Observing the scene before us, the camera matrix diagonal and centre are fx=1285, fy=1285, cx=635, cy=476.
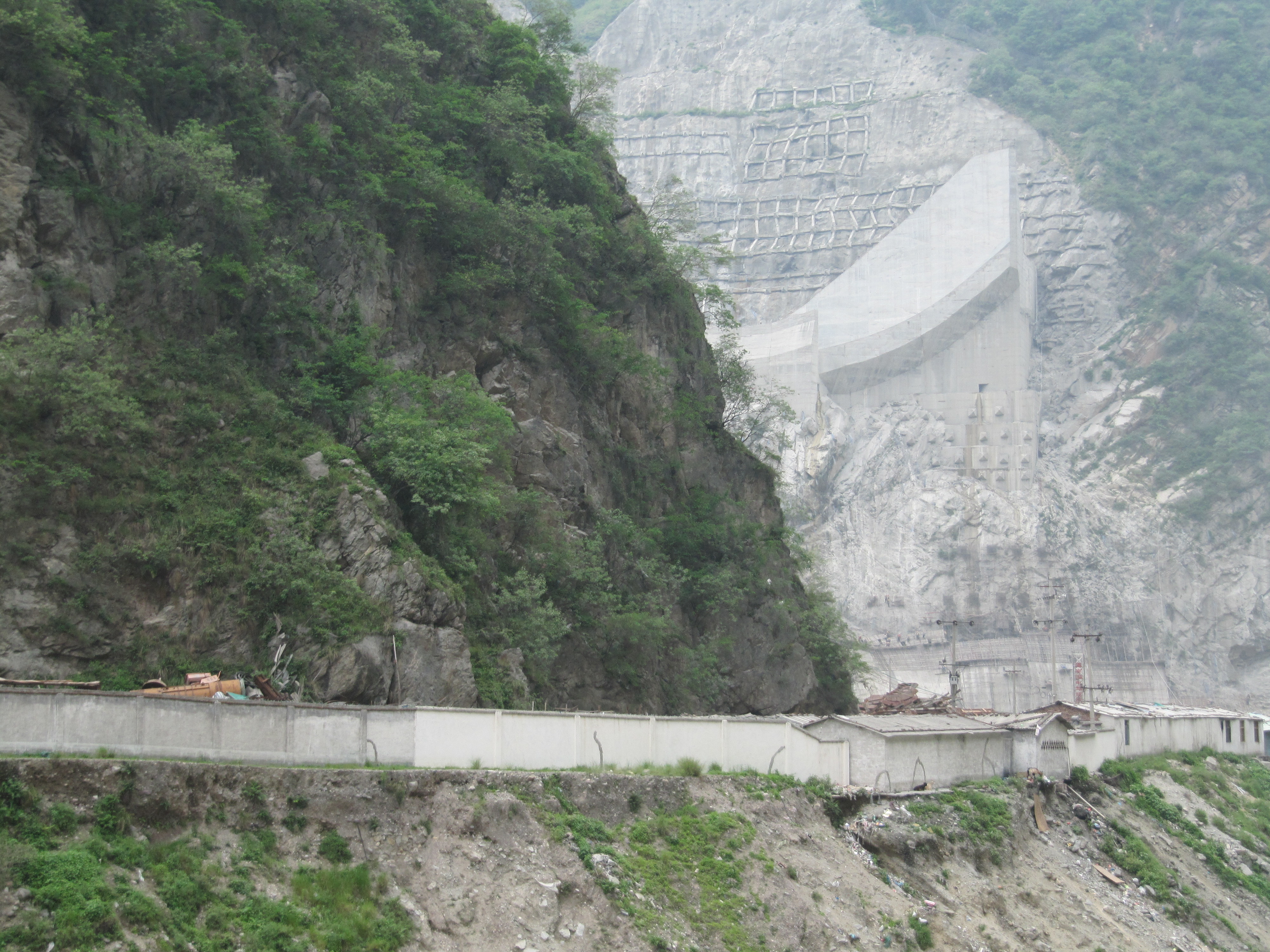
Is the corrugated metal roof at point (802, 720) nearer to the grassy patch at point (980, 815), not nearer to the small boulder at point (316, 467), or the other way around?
the grassy patch at point (980, 815)

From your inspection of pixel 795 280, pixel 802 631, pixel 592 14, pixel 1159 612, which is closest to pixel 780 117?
pixel 795 280

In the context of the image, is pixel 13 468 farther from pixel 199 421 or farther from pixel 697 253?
pixel 697 253

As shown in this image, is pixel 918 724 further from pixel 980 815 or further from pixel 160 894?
pixel 160 894

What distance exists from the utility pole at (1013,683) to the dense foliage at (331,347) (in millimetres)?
45787

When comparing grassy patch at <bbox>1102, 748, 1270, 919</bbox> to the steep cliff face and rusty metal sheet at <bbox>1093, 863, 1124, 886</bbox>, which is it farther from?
the steep cliff face

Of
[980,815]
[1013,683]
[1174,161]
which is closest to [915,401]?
[1013,683]

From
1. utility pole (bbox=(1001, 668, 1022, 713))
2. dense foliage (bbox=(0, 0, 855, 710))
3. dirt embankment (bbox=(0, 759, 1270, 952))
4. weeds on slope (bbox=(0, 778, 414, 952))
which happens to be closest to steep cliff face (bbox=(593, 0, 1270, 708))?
utility pole (bbox=(1001, 668, 1022, 713))

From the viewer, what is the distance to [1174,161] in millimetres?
114875

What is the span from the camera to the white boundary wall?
15578mm

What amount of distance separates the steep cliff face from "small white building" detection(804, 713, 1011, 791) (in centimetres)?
3192

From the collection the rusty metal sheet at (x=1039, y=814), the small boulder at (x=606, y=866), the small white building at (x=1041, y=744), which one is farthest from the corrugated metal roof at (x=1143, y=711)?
the small boulder at (x=606, y=866)

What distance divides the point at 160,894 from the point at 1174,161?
119 meters

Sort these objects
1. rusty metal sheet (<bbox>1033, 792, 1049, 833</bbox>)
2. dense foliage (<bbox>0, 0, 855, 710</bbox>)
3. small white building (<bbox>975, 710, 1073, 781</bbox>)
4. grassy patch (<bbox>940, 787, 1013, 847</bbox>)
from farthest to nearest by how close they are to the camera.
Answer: small white building (<bbox>975, 710, 1073, 781</bbox>) < rusty metal sheet (<bbox>1033, 792, 1049, 833</bbox>) < grassy patch (<bbox>940, 787, 1013, 847</bbox>) < dense foliage (<bbox>0, 0, 855, 710</bbox>)

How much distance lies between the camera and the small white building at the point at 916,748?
90.1 feet
